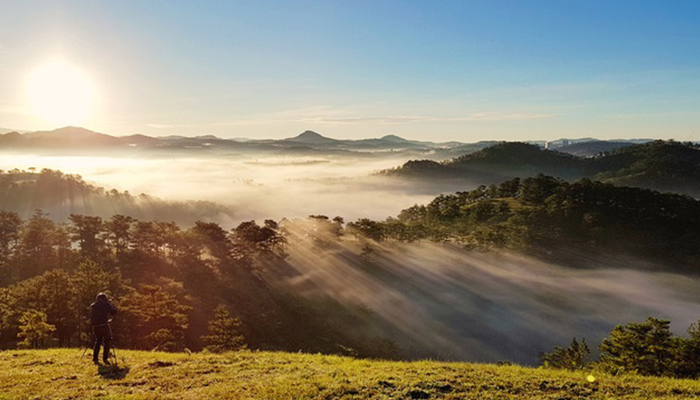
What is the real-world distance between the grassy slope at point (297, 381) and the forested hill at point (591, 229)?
138645 mm

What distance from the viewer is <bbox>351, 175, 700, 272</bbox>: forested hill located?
153500 mm

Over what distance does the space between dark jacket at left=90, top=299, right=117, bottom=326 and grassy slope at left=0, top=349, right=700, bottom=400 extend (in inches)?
81.2

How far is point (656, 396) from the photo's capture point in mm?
14773

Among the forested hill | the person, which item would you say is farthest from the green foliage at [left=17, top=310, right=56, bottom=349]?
the forested hill

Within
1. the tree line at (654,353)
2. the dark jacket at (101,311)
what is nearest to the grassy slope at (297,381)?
the dark jacket at (101,311)

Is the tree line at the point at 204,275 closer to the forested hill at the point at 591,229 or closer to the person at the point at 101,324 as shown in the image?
the person at the point at 101,324

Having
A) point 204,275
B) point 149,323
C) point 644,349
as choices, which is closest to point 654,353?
point 644,349

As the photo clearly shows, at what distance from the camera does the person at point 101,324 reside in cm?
1839

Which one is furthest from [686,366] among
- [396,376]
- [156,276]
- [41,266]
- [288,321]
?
[41,266]

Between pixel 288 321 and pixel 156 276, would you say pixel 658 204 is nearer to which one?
pixel 288 321

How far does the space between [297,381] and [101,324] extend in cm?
1078

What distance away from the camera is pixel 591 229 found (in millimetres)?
164250

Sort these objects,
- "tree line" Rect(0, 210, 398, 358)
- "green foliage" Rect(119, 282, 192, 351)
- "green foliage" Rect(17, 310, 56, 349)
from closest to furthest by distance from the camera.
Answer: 1. "green foliage" Rect(17, 310, 56, 349)
2. "green foliage" Rect(119, 282, 192, 351)
3. "tree line" Rect(0, 210, 398, 358)

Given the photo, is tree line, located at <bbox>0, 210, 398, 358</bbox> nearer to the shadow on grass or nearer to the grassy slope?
the shadow on grass
